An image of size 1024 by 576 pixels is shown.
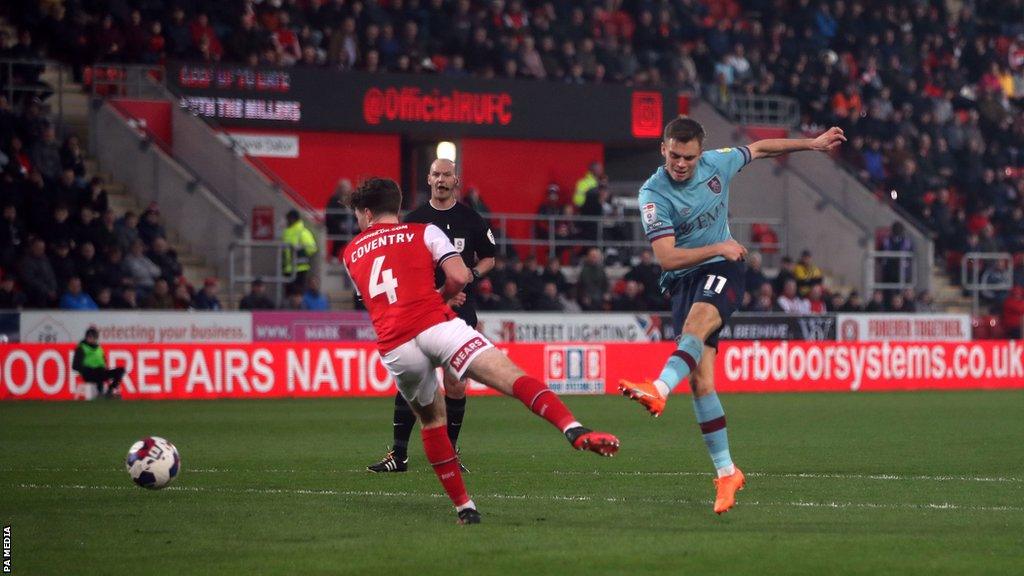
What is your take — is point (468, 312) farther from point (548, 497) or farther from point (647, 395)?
point (647, 395)

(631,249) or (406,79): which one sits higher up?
(406,79)

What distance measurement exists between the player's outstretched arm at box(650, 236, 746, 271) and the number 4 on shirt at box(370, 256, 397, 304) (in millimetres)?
1700

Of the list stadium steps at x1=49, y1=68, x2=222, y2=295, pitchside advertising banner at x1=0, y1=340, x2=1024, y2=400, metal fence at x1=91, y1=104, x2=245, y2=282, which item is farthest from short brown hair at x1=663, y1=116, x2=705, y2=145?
metal fence at x1=91, y1=104, x2=245, y2=282

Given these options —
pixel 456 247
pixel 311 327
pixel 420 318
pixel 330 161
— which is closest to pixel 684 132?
pixel 420 318

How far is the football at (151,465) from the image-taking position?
32.8ft

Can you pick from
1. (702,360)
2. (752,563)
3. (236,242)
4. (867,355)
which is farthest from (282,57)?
(752,563)

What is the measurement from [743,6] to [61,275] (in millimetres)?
19936

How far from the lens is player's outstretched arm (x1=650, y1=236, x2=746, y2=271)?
9.68 m

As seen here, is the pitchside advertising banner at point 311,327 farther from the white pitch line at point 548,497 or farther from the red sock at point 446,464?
the red sock at point 446,464

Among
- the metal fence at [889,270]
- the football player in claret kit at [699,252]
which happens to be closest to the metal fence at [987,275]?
the metal fence at [889,270]

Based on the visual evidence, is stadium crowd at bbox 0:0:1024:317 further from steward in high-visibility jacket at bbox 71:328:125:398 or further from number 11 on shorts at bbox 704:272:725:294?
number 11 on shorts at bbox 704:272:725:294

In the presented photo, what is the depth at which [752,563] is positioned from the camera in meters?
7.45

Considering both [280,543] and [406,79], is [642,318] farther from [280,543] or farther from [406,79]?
[280,543]

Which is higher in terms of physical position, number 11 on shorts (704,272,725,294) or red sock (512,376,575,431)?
number 11 on shorts (704,272,725,294)
